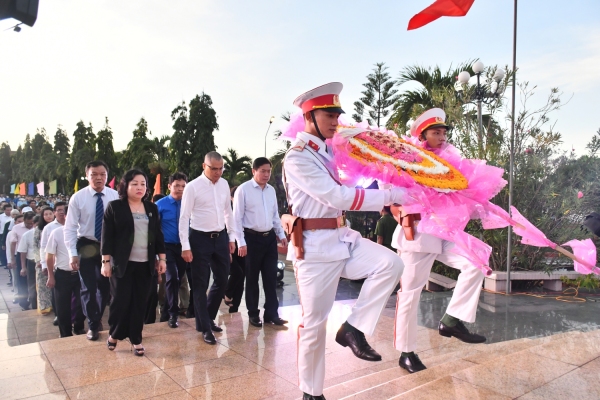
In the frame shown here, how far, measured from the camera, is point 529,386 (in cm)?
295

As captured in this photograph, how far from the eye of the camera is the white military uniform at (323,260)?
118 inches

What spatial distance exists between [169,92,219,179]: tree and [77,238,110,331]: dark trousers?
1168 inches

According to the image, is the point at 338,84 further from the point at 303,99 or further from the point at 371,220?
the point at 371,220

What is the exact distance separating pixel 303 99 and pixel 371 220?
12658 millimetres

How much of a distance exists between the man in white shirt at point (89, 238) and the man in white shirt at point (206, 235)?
38.9 inches

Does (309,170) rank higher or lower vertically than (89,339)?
higher

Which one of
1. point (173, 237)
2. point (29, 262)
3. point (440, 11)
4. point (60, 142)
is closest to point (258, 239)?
point (173, 237)

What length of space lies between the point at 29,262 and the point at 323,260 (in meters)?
7.39

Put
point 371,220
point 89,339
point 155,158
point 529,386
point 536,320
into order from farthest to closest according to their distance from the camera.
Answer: point 155,158 < point 371,220 < point 536,320 < point 89,339 < point 529,386

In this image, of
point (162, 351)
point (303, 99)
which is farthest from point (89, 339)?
point (303, 99)

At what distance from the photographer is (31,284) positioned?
8.77 meters

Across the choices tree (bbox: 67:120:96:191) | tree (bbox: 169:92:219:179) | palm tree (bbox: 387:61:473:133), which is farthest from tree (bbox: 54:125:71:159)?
palm tree (bbox: 387:61:473:133)

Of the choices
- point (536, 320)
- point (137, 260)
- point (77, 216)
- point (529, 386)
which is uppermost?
point (77, 216)

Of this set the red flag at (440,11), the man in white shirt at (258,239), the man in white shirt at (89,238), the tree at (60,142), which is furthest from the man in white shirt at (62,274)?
the tree at (60,142)
